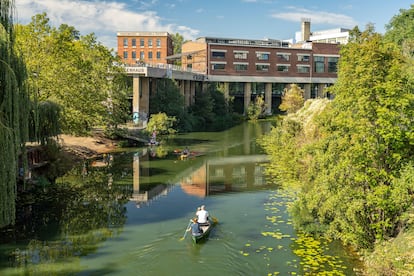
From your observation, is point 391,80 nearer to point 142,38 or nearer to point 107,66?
point 107,66

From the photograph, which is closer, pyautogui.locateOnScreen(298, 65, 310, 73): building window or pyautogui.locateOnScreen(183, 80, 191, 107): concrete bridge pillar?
pyautogui.locateOnScreen(183, 80, 191, 107): concrete bridge pillar

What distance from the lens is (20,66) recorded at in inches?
658

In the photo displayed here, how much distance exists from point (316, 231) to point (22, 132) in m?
13.0

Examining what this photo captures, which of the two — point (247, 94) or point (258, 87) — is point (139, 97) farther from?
point (258, 87)

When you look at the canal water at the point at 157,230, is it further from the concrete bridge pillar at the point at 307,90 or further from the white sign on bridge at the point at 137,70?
the concrete bridge pillar at the point at 307,90

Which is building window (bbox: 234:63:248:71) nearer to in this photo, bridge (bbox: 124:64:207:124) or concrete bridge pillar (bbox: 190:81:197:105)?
concrete bridge pillar (bbox: 190:81:197:105)

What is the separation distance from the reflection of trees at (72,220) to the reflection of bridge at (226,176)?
491cm

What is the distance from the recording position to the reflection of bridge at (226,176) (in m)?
27.6

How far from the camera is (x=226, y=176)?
1237 inches

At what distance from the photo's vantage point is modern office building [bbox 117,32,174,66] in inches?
3590

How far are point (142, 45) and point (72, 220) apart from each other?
75.5 metres

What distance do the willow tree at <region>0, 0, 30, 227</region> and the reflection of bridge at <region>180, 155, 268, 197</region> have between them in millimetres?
12418

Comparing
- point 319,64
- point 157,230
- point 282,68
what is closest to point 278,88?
point 282,68

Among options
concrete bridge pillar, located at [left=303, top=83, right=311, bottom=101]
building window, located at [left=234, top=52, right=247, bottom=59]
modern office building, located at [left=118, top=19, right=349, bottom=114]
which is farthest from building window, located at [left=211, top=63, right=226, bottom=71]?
concrete bridge pillar, located at [left=303, top=83, right=311, bottom=101]
